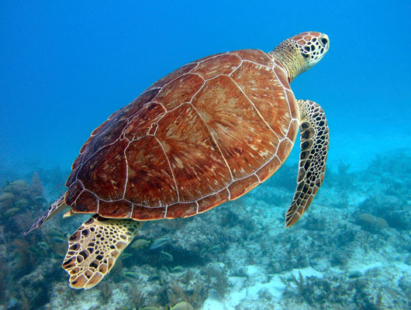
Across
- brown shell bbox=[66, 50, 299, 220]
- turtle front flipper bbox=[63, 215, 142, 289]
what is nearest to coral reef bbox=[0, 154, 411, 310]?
turtle front flipper bbox=[63, 215, 142, 289]

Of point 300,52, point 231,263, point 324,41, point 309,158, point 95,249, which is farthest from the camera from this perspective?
point 231,263

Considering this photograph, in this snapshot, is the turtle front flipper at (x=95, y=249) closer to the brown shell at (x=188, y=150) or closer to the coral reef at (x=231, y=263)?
the brown shell at (x=188, y=150)

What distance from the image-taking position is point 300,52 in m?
4.07

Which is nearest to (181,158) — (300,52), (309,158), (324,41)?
(309,158)

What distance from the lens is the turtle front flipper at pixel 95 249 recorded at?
2.10 meters

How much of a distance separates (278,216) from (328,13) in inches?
5396

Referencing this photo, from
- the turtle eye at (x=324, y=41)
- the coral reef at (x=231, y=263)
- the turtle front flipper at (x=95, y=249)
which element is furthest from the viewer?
the coral reef at (x=231, y=263)

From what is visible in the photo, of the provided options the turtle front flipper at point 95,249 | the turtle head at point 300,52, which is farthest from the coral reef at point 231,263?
the turtle head at point 300,52

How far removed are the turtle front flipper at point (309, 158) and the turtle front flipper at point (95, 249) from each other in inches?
85.2

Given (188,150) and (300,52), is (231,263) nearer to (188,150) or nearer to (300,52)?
(188,150)

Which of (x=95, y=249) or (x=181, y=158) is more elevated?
(x=181, y=158)

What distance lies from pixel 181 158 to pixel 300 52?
3.46 m

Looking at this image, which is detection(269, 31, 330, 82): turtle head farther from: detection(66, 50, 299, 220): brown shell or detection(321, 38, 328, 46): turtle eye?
detection(66, 50, 299, 220): brown shell

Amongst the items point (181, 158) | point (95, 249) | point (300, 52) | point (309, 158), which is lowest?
point (309, 158)
